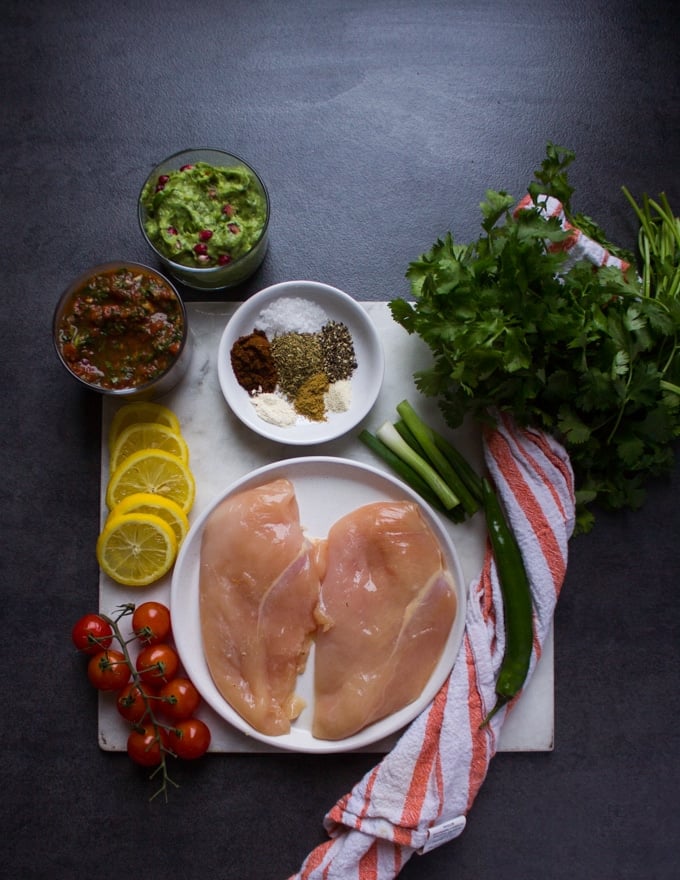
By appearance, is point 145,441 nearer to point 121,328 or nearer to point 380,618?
point 121,328

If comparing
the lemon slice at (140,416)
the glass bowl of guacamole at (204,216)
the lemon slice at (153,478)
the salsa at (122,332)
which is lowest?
the lemon slice at (153,478)

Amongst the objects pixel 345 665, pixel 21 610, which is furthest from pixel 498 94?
pixel 21 610

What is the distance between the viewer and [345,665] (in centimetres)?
215

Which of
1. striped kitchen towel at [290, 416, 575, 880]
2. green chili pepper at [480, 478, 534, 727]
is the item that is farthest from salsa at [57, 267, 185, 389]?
green chili pepper at [480, 478, 534, 727]

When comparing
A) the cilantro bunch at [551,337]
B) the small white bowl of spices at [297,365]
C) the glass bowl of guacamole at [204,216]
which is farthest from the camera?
the small white bowl of spices at [297,365]

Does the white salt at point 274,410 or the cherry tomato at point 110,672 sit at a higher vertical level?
the white salt at point 274,410

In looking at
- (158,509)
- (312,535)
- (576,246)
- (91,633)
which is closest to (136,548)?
(158,509)

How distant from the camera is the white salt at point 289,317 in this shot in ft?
7.27

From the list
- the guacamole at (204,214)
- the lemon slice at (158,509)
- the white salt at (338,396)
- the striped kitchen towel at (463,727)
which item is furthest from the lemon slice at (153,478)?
the striped kitchen towel at (463,727)

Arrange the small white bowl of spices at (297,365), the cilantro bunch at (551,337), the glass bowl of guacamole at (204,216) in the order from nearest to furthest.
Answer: the cilantro bunch at (551,337)
the glass bowl of guacamole at (204,216)
the small white bowl of spices at (297,365)

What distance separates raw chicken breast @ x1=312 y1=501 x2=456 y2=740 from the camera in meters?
2.12

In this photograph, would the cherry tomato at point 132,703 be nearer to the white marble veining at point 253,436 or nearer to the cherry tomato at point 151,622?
the cherry tomato at point 151,622

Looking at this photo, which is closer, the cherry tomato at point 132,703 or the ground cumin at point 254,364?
the cherry tomato at point 132,703

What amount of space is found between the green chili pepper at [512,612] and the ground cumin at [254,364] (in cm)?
79
